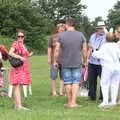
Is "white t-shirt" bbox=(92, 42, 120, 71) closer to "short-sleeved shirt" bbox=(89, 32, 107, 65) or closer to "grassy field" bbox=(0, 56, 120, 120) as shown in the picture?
"grassy field" bbox=(0, 56, 120, 120)

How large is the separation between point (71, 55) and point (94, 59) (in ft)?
4.35

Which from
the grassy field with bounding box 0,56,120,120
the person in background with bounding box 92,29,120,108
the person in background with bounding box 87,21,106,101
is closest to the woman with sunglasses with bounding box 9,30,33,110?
the grassy field with bounding box 0,56,120,120

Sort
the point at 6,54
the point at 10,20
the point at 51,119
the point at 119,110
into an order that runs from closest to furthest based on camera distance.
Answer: the point at 51,119 < the point at 119,110 < the point at 6,54 < the point at 10,20

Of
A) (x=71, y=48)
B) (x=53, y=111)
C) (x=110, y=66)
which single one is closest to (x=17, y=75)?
(x=53, y=111)

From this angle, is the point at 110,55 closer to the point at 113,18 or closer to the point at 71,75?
the point at 71,75

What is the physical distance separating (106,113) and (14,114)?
5.83 feet

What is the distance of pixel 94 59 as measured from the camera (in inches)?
476

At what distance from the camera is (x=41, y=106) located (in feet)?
→ 36.1

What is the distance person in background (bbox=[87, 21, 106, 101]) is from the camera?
12000 millimetres

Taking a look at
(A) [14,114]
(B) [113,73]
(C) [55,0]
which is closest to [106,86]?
(B) [113,73]

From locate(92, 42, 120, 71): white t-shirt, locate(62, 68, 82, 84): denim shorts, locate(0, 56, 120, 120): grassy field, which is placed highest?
locate(92, 42, 120, 71): white t-shirt

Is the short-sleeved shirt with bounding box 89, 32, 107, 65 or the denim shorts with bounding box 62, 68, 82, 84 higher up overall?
the short-sleeved shirt with bounding box 89, 32, 107, 65

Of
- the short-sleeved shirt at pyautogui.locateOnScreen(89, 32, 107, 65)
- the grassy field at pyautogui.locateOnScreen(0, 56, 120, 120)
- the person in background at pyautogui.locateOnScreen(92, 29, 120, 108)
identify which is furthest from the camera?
the short-sleeved shirt at pyautogui.locateOnScreen(89, 32, 107, 65)

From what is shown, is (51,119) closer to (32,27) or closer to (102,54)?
(102,54)
